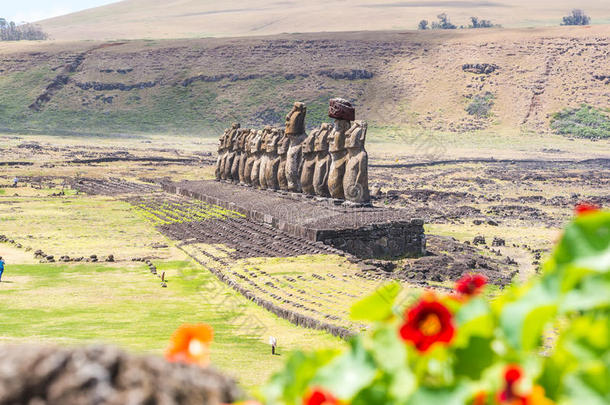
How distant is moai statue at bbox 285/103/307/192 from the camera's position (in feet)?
76.3

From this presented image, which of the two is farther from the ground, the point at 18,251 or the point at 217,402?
the point at 217,402

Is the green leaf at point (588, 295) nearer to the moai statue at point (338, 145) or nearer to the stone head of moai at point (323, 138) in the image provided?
the moai statue at point (338, 145)

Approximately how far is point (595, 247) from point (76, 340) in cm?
887

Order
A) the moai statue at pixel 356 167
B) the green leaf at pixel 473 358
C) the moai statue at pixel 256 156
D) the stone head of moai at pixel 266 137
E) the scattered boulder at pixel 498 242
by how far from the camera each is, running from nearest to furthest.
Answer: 1. the green leaf at pixel 473 358
2. the moai statue at pixel 356 167
3. the scattered boulder at pixel 498 242
4. the stone head of moai at pixel 266 137
5. the moai statue at pixel 256 156

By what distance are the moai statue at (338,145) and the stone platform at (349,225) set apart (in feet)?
1.28

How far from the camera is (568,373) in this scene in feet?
5.36

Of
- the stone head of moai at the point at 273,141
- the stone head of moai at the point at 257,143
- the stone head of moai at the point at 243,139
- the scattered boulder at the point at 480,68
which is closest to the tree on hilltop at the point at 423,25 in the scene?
the scattered boulder at the point at 480,68

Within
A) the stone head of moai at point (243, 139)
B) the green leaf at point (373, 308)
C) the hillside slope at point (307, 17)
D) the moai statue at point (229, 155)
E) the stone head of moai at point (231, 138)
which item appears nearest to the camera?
the green leaf at point (373, 308)

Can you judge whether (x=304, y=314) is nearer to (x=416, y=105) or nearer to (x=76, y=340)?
(x=76, y=340)

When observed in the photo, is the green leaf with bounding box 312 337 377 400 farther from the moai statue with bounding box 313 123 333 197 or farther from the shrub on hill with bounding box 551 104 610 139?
the shrub on hill with bounding box 551 104 610 139

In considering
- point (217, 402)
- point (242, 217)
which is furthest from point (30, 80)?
point (217, 402)

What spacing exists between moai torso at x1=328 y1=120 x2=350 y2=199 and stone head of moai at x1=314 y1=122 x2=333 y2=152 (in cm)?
65

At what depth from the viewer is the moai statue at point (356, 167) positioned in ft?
64.4

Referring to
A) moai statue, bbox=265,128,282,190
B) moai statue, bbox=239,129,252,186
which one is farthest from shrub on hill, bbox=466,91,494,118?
moai statue, bbox=265,128,282,190
